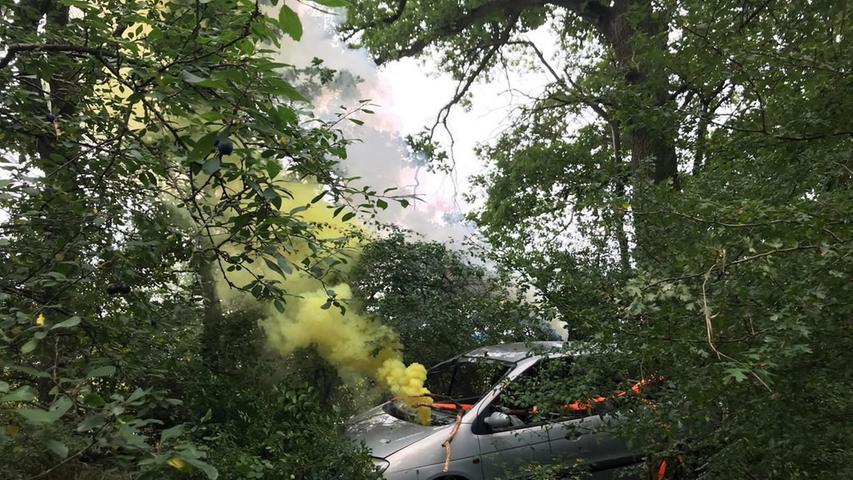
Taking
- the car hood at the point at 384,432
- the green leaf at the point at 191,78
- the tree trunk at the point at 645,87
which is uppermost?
the tree trunk at the point at 645,87

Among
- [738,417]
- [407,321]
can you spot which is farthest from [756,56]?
[407,321]

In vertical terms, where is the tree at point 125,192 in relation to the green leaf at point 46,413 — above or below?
above

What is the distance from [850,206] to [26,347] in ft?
9.37

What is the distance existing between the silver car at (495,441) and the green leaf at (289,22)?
3.44 metres

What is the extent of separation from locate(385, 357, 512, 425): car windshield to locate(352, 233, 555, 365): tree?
0.67 m

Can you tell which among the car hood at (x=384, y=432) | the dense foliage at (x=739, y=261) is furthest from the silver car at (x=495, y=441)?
the dense foliage at (x=739, y=261)

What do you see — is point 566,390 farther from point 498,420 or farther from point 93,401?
point 93,401

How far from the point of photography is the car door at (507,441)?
447 centimetres

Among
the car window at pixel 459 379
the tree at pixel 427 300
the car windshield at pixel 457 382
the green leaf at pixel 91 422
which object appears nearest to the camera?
the green leaf at pixel 91 422

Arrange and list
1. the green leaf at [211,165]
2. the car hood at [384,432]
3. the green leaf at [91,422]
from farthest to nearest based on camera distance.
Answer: the car hood at [384,432], the green leaf at [211,165], the green leaf at [91,422]

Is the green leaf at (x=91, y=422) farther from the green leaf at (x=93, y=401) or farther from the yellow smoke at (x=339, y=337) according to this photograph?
the yellow smoke at (x=339, y=337)

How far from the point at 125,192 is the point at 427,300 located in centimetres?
482

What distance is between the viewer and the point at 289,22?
1.19 m

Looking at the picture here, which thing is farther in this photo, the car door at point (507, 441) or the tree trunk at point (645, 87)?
the car door at point (507, 441)
